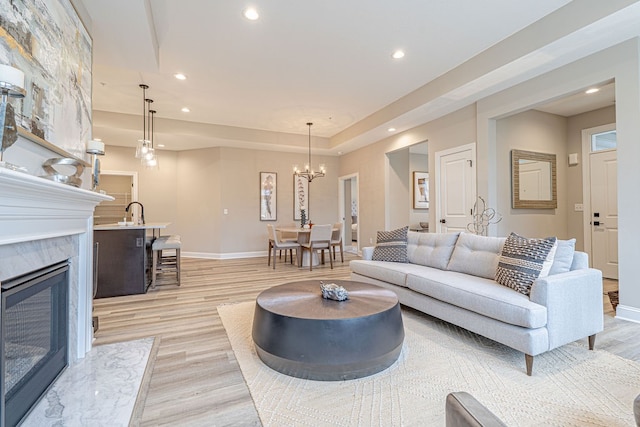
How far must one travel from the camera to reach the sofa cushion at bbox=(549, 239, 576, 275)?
229 centimetres

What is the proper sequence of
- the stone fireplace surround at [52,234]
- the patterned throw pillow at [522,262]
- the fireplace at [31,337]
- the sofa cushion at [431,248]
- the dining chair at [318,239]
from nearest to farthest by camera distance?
the stone fireplace surround at [52,234]
the fireplace at [31,337]
the patterned throw pillow at [522,262]
the sofa cushion at [431,248]
the dining chair at [318,239]

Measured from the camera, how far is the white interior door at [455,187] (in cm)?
464

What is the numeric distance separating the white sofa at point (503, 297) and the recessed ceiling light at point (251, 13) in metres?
2.91

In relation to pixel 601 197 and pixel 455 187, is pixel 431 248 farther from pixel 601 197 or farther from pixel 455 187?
pixel 601 197

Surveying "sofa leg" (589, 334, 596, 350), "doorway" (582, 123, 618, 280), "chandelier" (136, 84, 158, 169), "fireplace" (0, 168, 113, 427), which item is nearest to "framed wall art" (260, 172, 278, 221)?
"chandelier" (136, 84, 158, 169)

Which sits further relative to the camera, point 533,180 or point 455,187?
point 455,187

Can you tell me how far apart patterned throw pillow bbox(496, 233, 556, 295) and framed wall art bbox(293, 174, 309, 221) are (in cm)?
573

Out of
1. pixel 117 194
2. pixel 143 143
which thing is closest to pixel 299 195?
pixel 143 143

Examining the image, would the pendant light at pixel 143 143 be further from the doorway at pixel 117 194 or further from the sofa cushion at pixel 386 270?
the sofa cushion at pixel 386 270

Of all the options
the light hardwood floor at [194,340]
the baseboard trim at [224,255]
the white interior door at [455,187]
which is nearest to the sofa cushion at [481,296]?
the light hardwood floor at [194,340]

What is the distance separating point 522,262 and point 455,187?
280cm

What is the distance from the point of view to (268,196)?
7.59 meters

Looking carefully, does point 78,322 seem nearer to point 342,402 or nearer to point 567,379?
point 342,402

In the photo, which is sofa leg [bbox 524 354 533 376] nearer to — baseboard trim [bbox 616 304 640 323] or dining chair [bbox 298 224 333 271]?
baseboard trim [bbox 616 304 640 323]
